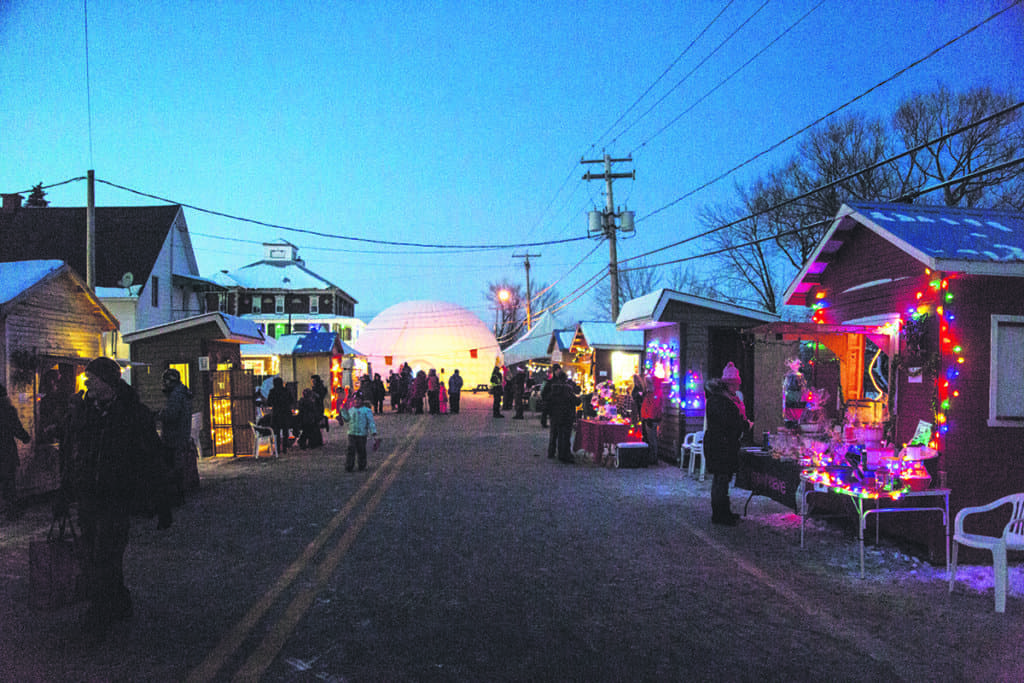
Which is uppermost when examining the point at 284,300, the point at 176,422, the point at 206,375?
the point at 284,300

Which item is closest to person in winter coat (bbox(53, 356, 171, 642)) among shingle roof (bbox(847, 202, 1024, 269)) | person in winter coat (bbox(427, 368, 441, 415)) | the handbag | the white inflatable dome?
the handbag

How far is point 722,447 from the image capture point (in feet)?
27.6

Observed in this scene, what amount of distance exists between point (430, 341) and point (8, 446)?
4979 centimetres

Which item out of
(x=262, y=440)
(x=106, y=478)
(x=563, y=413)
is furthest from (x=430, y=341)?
(x=106, y=478)

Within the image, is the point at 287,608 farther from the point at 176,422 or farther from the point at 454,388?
the point at 454,388

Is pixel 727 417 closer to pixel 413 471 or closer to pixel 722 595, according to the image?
pixel 722 595

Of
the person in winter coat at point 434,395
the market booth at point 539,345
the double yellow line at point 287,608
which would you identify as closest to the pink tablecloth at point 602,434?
the double yellow line at point 287,608

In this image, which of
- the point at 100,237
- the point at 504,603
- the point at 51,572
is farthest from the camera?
the point at 100,237

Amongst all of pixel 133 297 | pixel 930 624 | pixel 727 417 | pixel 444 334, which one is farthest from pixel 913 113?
pixel 444 334

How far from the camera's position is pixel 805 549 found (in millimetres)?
7297

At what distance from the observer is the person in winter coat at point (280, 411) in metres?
16.3

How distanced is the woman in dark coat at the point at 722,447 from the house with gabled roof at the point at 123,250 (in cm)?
2562

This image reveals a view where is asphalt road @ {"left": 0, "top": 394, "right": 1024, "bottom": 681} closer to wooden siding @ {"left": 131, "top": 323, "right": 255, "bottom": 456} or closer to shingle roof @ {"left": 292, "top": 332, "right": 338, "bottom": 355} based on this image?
wooden siding @ {"left": 131, "top": 323, "right": 255, "bottom": 456}

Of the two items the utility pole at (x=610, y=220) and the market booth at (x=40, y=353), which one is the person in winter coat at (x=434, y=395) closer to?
the utility pole at (x=610, y=220)
